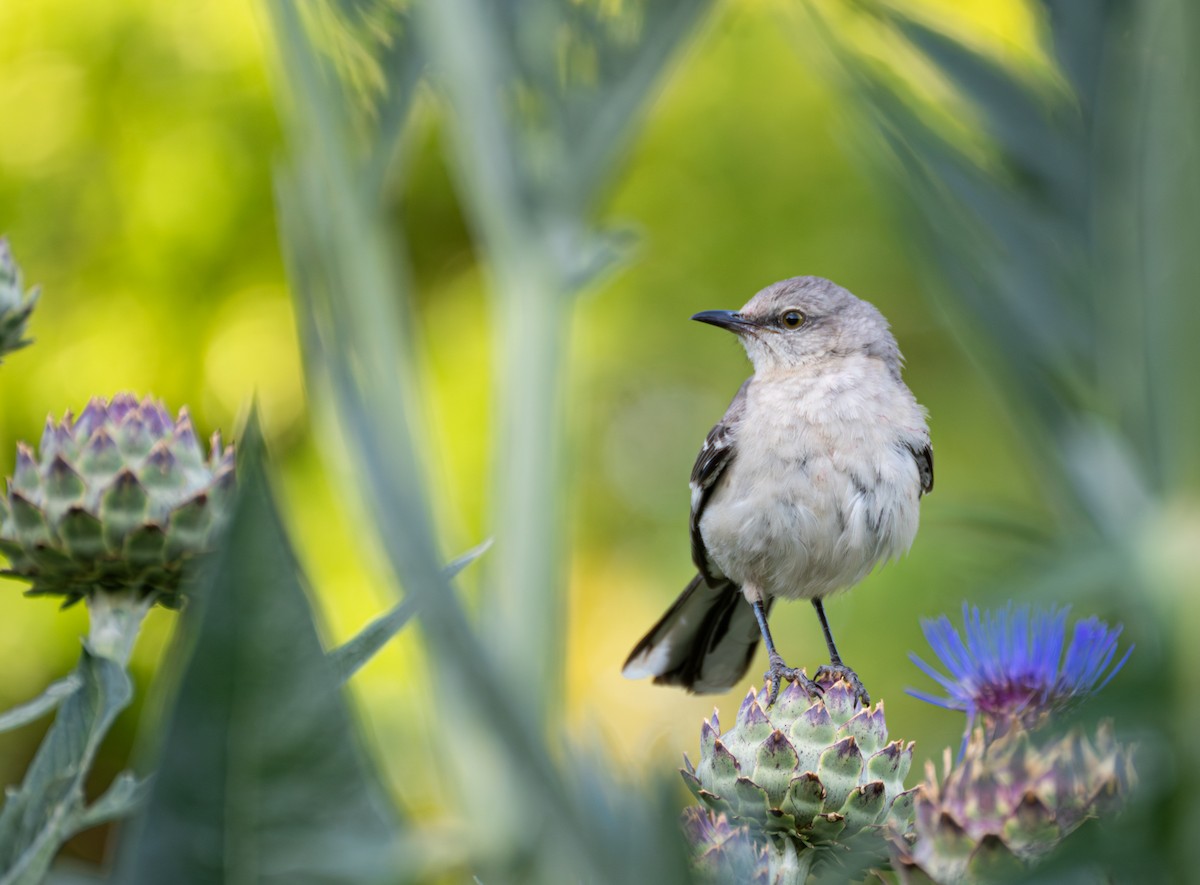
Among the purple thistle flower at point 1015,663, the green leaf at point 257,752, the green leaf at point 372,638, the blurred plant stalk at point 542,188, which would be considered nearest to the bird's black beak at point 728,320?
the blurred plant stalk at point 542,188

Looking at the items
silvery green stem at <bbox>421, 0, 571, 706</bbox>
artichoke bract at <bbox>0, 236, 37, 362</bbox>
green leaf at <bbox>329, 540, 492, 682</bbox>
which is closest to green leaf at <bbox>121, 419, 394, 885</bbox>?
green leaf at <bbox>329, 540, 492, 682</bbox>

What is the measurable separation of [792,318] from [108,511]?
5.25 ft

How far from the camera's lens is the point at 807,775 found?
4.76 ft

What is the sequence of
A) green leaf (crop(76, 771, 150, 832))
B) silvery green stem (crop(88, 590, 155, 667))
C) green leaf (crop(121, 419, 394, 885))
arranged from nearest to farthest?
green leaf (crop(121, 419, 394, 885)), green leaf (crop(76, 771, 150, 832)), silvery green stem (crop(88, 590, 155, 667))

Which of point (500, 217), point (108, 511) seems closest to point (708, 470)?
point (500, 217)

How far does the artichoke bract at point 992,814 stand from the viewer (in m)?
1.12

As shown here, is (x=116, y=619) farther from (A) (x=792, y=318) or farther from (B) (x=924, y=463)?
(A) (x=792, y=318)

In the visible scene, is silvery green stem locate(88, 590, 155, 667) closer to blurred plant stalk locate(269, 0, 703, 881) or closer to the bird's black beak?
blurred plant stalk locate(269, 0, 703, 881)

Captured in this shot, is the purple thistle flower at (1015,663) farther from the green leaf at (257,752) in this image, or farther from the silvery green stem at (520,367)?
the silvery green stem at (520,367)

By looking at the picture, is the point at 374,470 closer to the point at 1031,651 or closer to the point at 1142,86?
the point at 1142,86

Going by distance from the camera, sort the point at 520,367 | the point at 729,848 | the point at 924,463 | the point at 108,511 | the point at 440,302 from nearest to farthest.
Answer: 1. the point at 729,848
2. the point at 108,511
3. the point at 924,463
4. the point at 520,367
5. the point at 440,302

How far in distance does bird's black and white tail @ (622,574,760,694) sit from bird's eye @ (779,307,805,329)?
1.84 feet

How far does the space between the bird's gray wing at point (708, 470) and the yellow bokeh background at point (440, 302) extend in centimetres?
263

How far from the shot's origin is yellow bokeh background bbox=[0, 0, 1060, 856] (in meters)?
5.65
